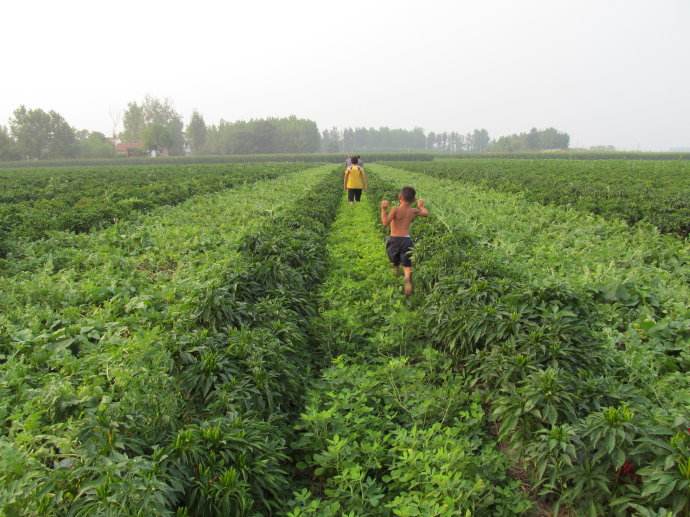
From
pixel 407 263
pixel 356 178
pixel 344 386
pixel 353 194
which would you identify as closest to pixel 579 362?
pixel 344 386

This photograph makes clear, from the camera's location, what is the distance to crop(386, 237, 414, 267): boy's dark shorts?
22.9 feet

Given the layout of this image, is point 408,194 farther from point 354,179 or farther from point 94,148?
point 94,148

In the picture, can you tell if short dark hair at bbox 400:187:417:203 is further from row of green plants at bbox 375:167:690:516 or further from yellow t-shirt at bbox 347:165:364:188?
yellow t-shirt at bbox 347:165:364:188

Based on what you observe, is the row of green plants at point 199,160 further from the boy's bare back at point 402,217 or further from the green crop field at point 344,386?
the green crop field at point 344,386

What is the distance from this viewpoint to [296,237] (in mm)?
8148

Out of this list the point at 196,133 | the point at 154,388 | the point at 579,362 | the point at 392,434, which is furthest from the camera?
the point at 196,133

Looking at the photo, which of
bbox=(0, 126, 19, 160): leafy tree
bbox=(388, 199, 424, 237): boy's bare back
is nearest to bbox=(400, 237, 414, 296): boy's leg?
bbox=(388, 199, 424, 237): boy's bare back

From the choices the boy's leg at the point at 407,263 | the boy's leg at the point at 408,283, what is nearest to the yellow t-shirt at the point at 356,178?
the boy's leg at the point at 407,263

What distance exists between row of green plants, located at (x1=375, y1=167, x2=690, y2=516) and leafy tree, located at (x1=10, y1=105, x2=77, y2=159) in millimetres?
106145

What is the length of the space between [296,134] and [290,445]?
134m

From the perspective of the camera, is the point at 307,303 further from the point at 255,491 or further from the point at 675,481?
the point at 675,481

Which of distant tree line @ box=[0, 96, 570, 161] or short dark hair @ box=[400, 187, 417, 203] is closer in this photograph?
short dark hair @ box=[400, 187, 417, 203]

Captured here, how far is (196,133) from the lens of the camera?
402ft

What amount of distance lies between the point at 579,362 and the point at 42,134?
4360 inches
